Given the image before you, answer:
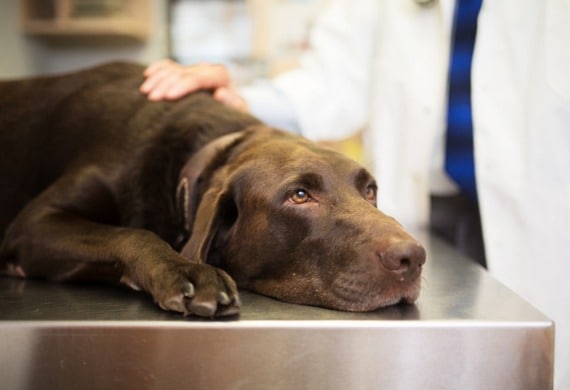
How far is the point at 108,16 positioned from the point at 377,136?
1.84 m

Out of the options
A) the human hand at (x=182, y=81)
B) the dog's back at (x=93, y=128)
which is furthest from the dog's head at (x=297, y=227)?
the human hand at (x=182, y=81)

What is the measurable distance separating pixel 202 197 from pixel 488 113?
2.45ft

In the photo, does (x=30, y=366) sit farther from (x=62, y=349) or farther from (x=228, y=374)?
(x=228, y=374)

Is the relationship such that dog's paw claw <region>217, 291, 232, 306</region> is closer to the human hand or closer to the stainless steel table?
the stainless steel table

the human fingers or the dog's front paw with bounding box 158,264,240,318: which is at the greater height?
the human fingers

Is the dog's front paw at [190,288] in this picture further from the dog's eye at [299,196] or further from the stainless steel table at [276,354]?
the dog's eye at [299,196]

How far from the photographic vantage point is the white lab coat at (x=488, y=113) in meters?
1.40

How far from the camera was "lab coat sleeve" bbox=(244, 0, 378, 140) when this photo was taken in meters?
1.98

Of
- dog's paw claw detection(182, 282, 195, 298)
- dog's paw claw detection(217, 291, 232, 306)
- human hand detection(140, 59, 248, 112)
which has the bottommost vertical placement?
dog's paw claw detection(182, 282, 195, 298)

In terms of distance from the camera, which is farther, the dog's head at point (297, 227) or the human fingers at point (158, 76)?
the human fingers at point (158, 76)

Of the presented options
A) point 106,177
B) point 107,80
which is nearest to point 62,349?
point 106,177

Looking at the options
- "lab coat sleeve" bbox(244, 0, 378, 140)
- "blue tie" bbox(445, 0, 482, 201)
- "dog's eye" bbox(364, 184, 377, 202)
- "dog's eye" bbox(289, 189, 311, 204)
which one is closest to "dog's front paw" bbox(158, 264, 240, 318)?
"dog's eye" bbox(289, 189, 311, 204)

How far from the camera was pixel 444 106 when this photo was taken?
1752mm

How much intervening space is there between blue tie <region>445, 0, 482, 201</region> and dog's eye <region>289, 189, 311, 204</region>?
750 millimetres
